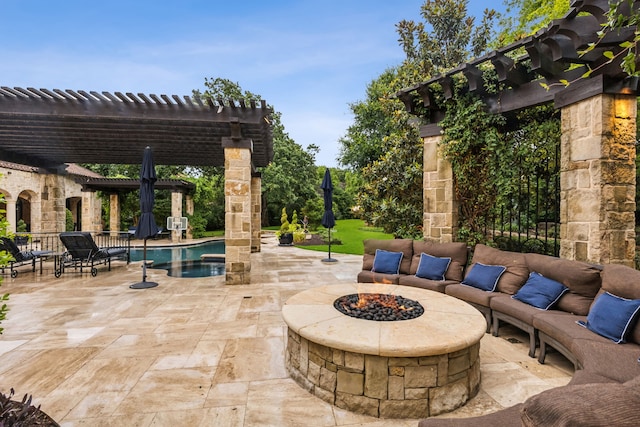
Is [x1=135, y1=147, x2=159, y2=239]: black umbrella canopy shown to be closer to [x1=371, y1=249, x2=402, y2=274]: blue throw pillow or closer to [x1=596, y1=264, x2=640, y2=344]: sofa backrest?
[x1=371, y1=249, x2=402, y2=274]: blue throw pillow

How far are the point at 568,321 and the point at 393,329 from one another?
6.29ft

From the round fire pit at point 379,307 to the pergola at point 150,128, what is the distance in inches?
142

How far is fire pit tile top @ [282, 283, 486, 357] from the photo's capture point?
2283 millimetres

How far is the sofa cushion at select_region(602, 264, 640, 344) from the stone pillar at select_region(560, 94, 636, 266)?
931 mm

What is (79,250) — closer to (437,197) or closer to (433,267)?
(433,267)

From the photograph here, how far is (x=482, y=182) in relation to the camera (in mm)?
5531

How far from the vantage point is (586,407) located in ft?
3.05

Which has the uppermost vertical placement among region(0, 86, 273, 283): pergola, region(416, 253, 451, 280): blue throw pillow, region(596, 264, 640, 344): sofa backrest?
region(0, 86, 273, 283): pergola

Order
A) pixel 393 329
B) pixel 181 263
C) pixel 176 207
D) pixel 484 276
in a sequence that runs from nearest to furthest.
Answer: pixel 393 329, pixel 484 276, pixel 181 263, pixel 176 207

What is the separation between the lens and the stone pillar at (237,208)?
649 centimetres

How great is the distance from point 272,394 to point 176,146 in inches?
296

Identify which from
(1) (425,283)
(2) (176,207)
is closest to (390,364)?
(1) (425,283)

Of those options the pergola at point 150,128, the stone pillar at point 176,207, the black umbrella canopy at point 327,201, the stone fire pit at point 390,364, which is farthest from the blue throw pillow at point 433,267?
the stone pillar at point 176,207

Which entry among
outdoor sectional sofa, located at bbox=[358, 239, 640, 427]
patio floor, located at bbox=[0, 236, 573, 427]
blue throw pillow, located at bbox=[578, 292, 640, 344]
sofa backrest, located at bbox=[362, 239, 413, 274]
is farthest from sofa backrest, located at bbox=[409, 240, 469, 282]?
blue throw pillow, located at bbox=[578, 292, 640, 344]
